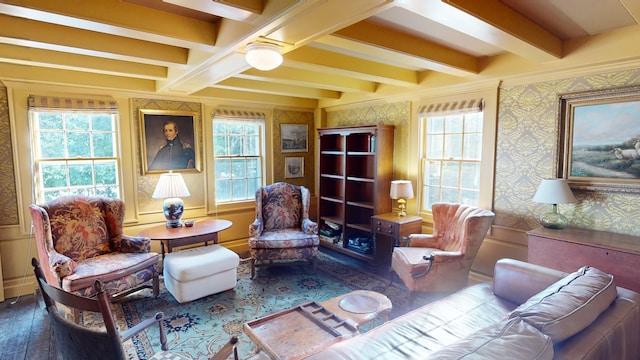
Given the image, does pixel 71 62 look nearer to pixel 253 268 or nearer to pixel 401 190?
pixel 253 268

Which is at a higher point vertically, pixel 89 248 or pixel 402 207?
pixel 402 207

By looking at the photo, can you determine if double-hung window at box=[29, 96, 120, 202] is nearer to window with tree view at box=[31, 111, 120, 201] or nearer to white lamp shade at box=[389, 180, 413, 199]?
window with tree view at box=[31, 111, 120, 201]

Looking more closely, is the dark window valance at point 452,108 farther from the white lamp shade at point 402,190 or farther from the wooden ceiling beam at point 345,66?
the white lamp shade at point 402,190

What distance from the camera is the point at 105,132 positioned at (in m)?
3.90

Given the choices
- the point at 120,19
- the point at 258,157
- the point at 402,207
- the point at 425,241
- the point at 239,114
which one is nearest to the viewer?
the point at 120,19

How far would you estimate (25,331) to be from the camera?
2777mm

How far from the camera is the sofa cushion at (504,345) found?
3.75ft

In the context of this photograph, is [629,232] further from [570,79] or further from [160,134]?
[160,134]

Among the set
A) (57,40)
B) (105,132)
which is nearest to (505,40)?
(57,40)

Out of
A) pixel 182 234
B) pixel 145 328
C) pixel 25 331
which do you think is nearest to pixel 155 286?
pixel 182 234

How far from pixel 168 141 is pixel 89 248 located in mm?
1549

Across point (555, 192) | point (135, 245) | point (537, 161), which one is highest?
point (537, 161)

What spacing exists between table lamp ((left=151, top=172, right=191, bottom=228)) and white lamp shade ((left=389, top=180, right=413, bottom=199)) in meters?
2.46

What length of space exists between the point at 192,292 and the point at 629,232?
12.5 feet
